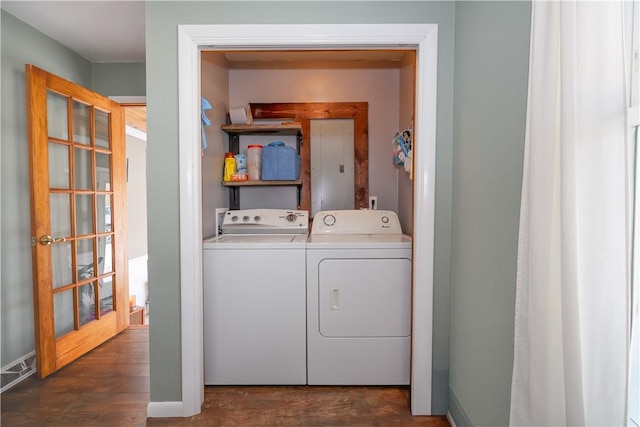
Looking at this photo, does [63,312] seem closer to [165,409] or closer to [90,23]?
[165,409]

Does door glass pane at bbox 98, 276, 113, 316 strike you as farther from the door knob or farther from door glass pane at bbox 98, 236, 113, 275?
the door knob

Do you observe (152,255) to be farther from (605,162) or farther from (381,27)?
(605,162)

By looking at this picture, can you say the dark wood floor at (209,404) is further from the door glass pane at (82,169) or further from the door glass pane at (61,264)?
the door glass pane at (82,169)

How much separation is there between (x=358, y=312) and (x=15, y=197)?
234 centimetres

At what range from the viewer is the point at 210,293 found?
193cm

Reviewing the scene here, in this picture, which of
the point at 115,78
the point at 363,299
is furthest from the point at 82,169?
the point at 363,299

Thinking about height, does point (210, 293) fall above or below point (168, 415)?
above

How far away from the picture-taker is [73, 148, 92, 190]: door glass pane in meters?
2.45

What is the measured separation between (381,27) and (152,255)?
168cm

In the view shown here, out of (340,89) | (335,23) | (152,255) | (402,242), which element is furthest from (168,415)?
(340,89)

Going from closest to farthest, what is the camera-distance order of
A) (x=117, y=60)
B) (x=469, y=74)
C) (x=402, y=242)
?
(x=469, y=74) < (x=402, y=242) < (x=117, y=60)

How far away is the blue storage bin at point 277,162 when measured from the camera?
2.51m

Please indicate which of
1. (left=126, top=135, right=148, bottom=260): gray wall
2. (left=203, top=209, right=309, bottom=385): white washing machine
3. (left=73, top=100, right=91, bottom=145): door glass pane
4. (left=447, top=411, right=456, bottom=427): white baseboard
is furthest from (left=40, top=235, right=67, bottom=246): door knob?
(left=126, top=135, right=148, bottom=260): gray wall

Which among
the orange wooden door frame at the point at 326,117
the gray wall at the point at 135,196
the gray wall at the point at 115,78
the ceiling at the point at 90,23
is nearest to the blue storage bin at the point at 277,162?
the orange wooden door frame at the point at 326,117
